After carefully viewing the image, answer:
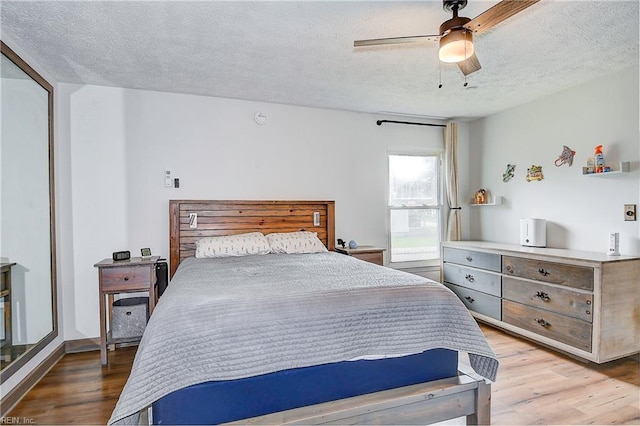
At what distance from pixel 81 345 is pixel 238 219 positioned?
72.0 inches

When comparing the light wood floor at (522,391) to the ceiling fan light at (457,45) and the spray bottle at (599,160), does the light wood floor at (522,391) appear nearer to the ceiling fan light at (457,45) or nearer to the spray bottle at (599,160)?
the spray bottle at (599,160)

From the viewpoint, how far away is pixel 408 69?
302cm

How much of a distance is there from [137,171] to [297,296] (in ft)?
8.31

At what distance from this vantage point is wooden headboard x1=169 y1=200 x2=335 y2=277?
3.53 meters

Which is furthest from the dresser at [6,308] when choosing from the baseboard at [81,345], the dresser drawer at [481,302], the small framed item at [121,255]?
the dresser drawer at [481,302]

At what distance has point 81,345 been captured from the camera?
327cm

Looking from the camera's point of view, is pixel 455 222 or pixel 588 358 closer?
pixel 588 358

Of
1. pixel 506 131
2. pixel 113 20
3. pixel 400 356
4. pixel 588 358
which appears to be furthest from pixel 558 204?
pixel 113 20

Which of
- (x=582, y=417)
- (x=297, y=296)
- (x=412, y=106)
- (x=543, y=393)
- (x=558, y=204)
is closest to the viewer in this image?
(x=297, y=296)

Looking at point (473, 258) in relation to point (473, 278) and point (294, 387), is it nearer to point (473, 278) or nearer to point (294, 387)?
point (473, 278)

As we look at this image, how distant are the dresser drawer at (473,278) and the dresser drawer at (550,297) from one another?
4.1 inches

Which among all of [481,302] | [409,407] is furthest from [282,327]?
[481,302]

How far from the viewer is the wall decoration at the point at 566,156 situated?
3502 mm

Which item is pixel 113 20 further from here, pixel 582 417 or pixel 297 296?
pixel 582 417
